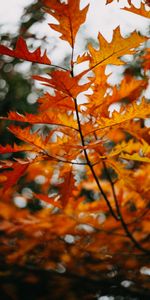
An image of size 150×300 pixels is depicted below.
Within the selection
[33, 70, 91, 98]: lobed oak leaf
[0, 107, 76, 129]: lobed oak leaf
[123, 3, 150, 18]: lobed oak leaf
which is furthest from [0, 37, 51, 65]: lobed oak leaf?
[123, 3, 150, 18]: lobed oak leaf

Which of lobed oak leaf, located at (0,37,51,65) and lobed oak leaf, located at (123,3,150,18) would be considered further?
lobed oak leaf, located at (123,3,150,18)

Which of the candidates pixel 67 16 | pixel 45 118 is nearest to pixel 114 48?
pixel 67 16

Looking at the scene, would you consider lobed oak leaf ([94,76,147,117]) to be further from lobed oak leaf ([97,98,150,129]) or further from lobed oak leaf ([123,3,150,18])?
lobed oak leaf ([123,3,150,18])

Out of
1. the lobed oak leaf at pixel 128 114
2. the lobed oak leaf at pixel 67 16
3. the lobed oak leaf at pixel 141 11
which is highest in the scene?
the lobed oak leaf at pixel 141 11

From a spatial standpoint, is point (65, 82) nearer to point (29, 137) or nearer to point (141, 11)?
point (29, 137)

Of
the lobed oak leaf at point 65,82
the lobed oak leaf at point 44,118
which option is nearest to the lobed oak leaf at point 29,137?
the lobed oak leaf at point 44,118

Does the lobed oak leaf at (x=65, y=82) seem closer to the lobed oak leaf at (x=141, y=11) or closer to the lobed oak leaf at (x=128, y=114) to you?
the lobed oak leaf at (x=128, y=114)

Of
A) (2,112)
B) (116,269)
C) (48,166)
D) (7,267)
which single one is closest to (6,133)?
(2,112)
